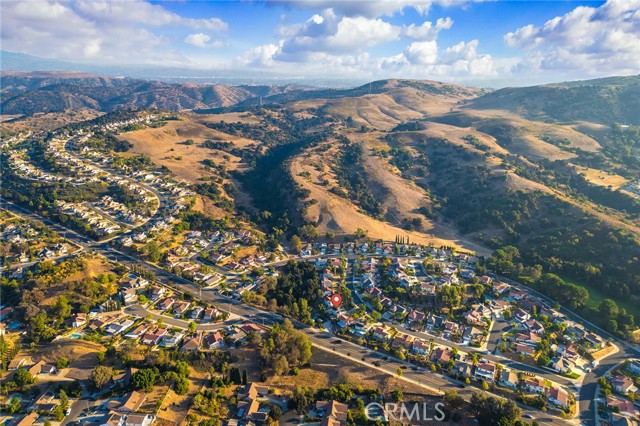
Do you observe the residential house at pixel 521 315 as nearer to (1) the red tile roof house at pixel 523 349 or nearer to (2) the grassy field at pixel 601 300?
(1) the red tile roof house at pixel 523 349

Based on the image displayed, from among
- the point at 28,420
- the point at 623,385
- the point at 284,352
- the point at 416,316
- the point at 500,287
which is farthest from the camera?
the point at 500,287

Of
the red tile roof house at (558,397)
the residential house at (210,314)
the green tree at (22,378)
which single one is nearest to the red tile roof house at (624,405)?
the red tile roof house at (558,397)

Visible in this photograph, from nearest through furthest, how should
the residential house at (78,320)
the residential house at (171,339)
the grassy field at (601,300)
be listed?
1. the residential house at (171,339)
2. the residential house at (78,320)
3. the grassy field at (601,300)

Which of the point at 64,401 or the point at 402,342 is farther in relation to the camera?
the point at 402,342

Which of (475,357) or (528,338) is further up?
(475,357)

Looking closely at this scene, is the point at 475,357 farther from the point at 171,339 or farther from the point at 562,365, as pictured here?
the point at 171,339

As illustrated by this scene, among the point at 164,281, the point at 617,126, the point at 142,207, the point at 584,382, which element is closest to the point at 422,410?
the point at 584,382

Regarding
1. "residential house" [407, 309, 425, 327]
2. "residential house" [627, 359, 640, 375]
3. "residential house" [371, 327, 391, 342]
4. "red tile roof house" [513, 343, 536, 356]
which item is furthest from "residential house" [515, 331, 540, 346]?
"residential house" [371, 327, 391, 342]

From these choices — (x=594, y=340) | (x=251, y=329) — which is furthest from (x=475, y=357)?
(x=251, y=329)
